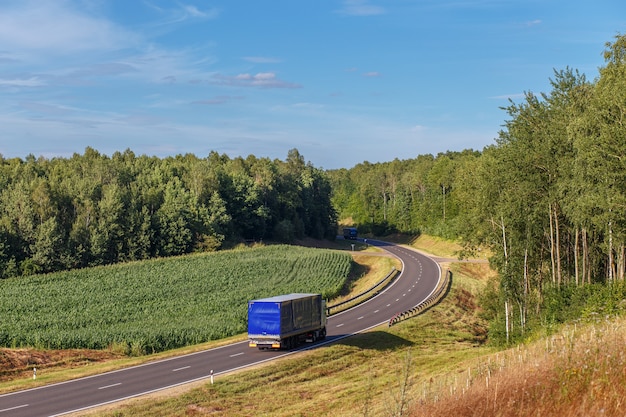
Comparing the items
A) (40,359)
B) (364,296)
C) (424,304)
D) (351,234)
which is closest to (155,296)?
(364,296)

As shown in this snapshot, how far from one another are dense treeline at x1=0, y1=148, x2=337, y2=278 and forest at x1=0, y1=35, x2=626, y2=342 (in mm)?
223

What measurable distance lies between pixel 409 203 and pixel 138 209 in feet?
254

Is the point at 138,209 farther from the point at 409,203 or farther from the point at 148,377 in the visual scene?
the point at 409,203

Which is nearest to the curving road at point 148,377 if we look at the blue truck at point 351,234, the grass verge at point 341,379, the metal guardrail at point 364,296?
the grass verge at point 341,379

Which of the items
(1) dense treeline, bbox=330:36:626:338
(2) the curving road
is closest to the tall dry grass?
(1) dense treeline, bbox=330:36:626:338

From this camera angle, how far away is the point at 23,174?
335ft

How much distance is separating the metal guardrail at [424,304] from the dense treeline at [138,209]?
39218mm

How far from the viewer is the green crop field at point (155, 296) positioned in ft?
147

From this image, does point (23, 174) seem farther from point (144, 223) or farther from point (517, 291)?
point (517, 291)

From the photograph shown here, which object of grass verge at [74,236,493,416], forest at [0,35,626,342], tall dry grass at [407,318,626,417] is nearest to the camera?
tall dry grass at [407,318,626,417]

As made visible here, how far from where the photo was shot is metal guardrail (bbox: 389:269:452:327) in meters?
52.9

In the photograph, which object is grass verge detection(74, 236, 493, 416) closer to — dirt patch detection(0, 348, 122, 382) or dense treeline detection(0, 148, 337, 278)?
dirt patch detection(0, 348, 122, 382)

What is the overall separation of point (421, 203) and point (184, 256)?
74.1m

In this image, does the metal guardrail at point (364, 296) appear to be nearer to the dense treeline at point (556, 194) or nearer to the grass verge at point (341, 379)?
the grass verge at point (341, 379)
